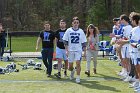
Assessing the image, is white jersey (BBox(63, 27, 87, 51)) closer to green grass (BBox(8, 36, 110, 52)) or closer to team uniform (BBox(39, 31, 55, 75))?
team uniform (BBox(39, 31, 55, 75))

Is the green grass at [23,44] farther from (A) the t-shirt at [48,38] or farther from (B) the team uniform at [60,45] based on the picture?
(B) the team uniform at [60,45]

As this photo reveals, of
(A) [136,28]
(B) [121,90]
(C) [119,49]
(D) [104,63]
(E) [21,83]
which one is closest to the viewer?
(A) [136,28]

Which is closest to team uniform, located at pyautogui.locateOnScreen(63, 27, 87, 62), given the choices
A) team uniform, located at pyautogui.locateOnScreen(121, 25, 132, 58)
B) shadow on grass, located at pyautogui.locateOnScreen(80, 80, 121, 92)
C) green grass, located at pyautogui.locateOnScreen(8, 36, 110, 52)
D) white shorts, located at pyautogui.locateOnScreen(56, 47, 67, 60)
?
shadow on grass, located at pyautogui.locateOnScreen(80, 80, 121, 92)

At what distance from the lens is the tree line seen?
156 feet

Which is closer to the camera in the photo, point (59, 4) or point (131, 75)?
point (131, 75)

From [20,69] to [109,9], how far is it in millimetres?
34265

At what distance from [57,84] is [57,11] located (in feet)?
132

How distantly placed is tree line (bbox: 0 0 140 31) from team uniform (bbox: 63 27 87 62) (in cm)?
3230

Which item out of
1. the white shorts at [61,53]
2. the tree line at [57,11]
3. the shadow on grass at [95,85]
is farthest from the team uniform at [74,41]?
the tree line at [57,11]

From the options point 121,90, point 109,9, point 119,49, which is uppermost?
Result: point 109,9

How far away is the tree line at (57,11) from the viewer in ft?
156

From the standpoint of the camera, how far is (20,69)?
15969 millimetres

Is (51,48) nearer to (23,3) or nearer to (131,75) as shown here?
(131,75)

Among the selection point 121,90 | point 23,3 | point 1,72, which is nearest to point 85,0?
point 23,3
